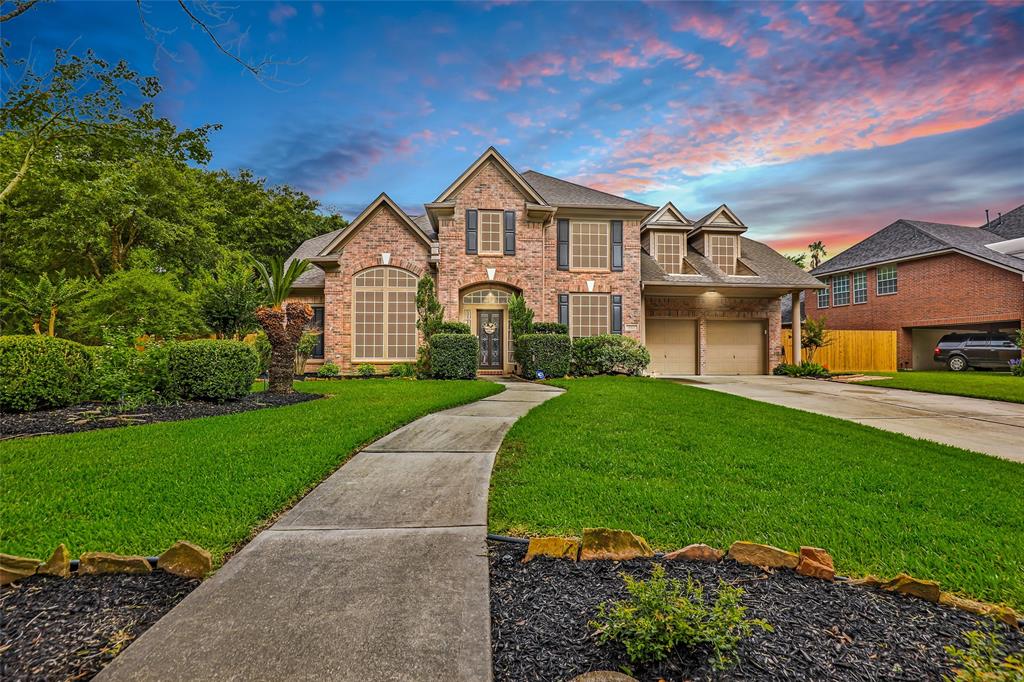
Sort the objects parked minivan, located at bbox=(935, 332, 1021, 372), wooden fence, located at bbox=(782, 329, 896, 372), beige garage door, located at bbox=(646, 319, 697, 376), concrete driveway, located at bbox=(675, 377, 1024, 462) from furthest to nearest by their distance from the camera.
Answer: wooden fence, located at bbox=(782, 329, 896, 372)
beige garage door, located at bbox=(646, 319, 697, 376)
parked minivan, located at bbox=(935, 332, 1021, 372)
concrete driveway, located at bbox=(675, 377, 1024, 462)

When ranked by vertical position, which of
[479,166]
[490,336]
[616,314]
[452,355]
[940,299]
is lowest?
[452,355]

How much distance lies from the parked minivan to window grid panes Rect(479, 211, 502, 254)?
743 inches

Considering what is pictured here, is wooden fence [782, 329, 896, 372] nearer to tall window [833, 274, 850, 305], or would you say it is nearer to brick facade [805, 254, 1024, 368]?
brick facade [805, 254, 1024, 368]

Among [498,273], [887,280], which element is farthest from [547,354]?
[887,280]

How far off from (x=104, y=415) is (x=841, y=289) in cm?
2876

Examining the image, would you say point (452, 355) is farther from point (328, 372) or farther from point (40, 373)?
point (40, 373)

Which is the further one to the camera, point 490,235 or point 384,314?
point 384,314

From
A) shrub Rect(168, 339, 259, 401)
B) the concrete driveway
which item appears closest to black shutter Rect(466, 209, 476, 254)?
shrub Rect(168, 339, 259, 401)

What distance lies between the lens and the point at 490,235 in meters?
14.9

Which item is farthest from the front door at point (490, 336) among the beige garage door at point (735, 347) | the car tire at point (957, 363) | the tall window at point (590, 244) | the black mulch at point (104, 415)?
the car tire at point (957, 363)

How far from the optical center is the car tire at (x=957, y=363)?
17469mm

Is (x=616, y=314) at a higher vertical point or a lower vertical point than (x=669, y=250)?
lower

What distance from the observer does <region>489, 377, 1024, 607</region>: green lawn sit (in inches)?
101

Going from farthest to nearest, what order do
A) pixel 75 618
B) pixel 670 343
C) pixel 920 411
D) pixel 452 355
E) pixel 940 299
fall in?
pixel 940 299 < pixel 670 343 < pixel 452 355 < pixel 920 411 < pixel 75 618
